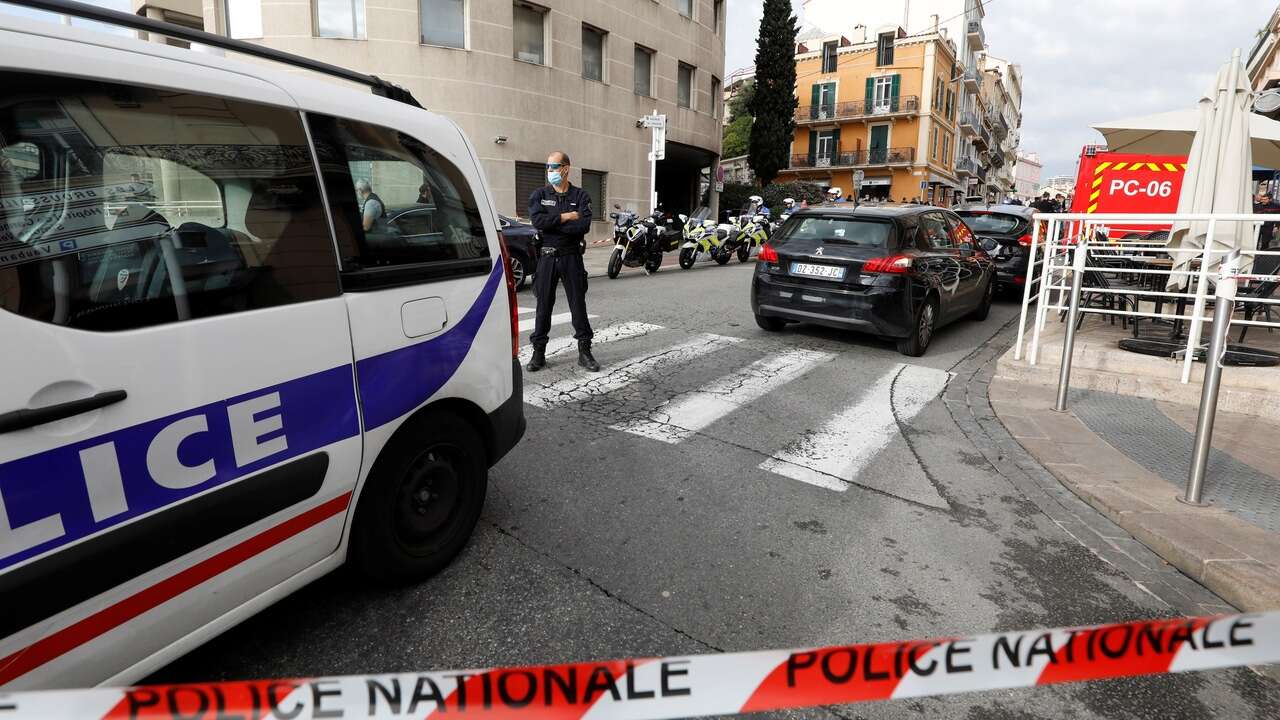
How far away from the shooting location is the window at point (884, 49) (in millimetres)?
47688

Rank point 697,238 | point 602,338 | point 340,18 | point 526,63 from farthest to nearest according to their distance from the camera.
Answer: point 526,63 → point 340,18 → point 697,238 → point 602,338

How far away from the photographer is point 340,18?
1845cm

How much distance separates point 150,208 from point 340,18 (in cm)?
1906

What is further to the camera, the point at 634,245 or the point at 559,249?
the point at 634,245

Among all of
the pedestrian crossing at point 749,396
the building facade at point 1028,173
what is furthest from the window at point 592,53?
the building facade at point 1028,173

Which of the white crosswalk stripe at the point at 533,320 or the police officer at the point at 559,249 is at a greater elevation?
the police officer at the point at 559,249

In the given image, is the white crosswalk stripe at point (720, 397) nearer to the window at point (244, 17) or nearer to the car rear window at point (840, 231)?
the car rear window at point (840, 231)

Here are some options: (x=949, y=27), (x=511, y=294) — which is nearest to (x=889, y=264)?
(x=511, y=294)

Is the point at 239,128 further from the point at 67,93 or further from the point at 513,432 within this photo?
the point at 513,432

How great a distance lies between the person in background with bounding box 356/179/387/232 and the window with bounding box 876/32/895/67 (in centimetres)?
5080

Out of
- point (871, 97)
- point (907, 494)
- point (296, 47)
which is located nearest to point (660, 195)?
point (296, 47)

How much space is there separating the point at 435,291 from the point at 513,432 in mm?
862

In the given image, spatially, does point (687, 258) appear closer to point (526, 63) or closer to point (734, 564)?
point (526, 63)

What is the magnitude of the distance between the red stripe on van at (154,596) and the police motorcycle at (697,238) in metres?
13.3
